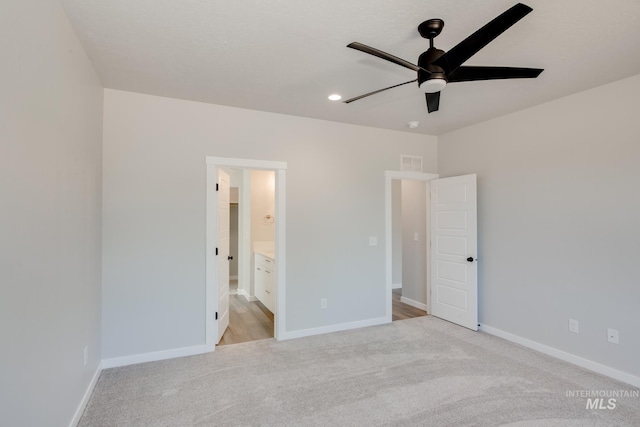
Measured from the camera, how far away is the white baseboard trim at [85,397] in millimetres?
2144

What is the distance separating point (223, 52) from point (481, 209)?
355 cm

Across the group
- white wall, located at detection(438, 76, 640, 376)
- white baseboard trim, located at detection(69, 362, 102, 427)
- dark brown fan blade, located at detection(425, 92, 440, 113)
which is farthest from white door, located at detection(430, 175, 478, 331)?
white baseboard trim, located at detection(69, 362, 102, 427)

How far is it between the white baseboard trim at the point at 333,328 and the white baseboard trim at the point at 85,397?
176cm

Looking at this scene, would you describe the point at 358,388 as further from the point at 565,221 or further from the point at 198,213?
the point at 565,221

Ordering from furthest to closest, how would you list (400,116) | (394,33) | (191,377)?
(400,116), (191,377), (394,33)

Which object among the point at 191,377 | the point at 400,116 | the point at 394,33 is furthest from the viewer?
the point at 400,116

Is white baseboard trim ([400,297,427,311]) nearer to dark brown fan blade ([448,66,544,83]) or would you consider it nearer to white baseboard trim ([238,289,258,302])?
white baseboard trim ([238,289,258,302])

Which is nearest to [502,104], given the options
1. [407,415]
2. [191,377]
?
[407,415]

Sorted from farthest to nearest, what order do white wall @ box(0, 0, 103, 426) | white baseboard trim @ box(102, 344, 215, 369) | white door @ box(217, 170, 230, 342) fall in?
white door @ box(217, 170, 230, 342), white baseboard trim @ box(102, 344, 215, 369), white wall @ box(0, 0, 103, 426)

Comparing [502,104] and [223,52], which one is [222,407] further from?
[502,104]

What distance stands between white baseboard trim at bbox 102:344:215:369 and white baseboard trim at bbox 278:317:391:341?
882 mm

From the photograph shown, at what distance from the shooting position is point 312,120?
398cm

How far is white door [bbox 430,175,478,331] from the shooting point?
4051 mm

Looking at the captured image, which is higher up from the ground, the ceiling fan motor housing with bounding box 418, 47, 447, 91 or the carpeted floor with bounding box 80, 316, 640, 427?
the ceiling fan motor housing with bounding box 418, 47, 447, 91
